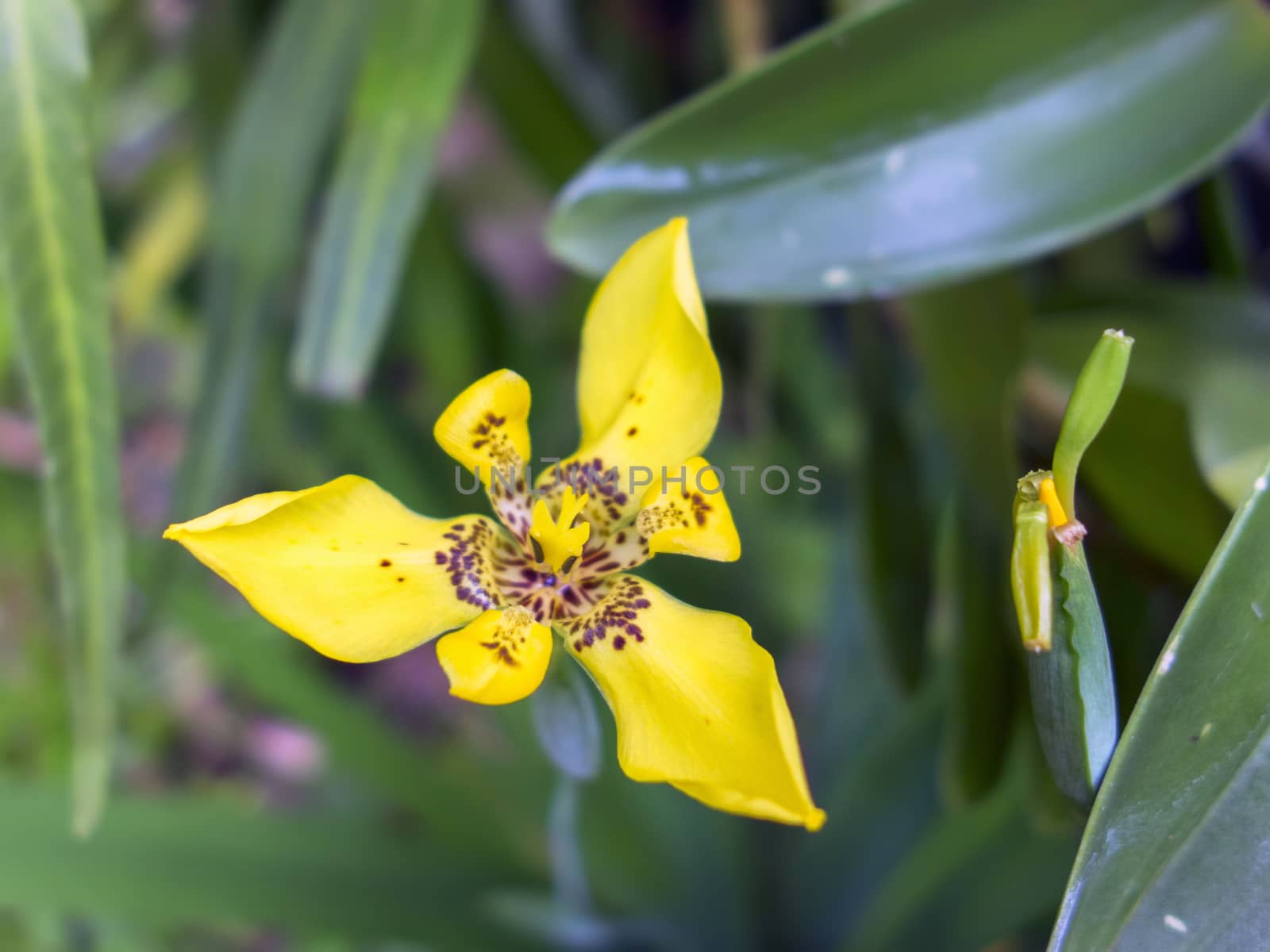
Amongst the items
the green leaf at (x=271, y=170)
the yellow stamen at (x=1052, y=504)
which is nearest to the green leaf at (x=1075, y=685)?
the yellow stamen at (x=1052, y=504)

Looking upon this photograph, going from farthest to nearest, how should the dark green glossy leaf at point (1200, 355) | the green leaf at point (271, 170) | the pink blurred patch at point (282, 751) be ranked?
the pink blurred patch at point (282, 751), the green leaf at point (271, 170), the dark green glossy leaf at point (1200, 355)

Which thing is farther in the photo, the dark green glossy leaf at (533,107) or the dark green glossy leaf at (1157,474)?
the dark green glossy leaf at (533,107)

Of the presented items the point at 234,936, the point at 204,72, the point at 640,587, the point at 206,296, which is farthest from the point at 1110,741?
the point at 234,936

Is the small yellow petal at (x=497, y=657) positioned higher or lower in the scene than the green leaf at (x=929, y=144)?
lower

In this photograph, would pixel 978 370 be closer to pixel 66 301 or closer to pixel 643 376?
pixel 643 376

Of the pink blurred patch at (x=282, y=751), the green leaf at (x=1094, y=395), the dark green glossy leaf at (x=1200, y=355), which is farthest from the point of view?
the pink blurred patch at (x=282, y=751)

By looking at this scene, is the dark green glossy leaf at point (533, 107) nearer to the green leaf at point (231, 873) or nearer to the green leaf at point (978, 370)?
the green leaf at point (978, 370)

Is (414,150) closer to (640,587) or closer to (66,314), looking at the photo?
(66,314)

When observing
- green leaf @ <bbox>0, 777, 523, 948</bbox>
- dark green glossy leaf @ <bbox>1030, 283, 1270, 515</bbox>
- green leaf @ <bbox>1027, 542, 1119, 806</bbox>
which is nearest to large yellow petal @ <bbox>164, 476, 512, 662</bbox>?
green leaf @ <bbox>1027, 542, 1119, 806</bbox>
